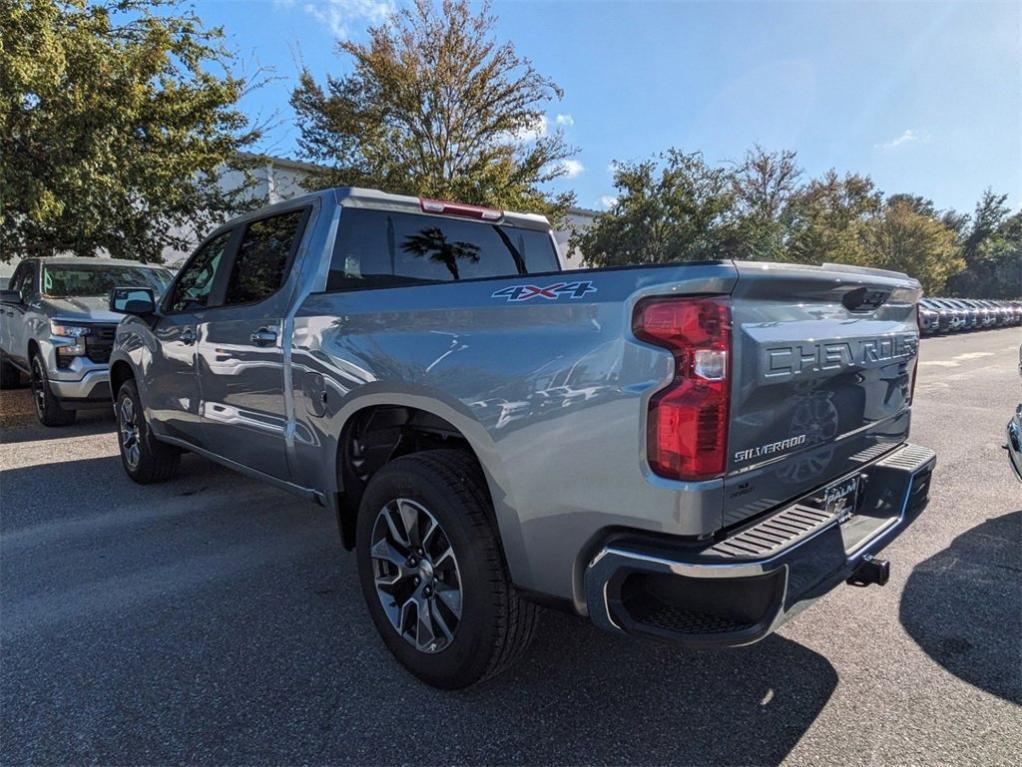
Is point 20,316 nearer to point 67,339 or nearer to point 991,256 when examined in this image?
point 67,339

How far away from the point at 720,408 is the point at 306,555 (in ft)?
9.55

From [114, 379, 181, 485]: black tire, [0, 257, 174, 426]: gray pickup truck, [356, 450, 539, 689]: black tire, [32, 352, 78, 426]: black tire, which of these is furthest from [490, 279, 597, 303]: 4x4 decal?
[32, 352, 78, 426]: black tire

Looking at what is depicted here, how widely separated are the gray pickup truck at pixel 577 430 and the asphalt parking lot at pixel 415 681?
30 centimetres

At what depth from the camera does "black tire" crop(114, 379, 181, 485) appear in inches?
202

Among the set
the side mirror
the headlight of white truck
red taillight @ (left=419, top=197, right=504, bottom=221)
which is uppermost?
red taillight @ (left=419, top=197, right=504, bottom=221)

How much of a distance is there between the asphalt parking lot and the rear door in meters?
0.72

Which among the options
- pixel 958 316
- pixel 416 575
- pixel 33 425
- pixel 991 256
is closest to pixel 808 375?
pixel 416 575

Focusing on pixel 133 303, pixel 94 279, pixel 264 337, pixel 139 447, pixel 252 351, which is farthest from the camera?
pixel 94 279

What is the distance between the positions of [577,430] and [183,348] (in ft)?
10.9

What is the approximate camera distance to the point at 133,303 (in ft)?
15.1

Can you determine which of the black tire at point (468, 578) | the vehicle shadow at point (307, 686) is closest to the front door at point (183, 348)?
the vehicle shadow at point (307, 686)

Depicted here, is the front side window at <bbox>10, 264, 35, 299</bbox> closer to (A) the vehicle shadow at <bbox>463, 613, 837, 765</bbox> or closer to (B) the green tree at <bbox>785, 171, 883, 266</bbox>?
(A) the vehicle shadow at <bbox>463, 613, 837, 765</bbox>

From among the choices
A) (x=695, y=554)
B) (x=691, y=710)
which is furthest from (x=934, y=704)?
(x=695, y=554)

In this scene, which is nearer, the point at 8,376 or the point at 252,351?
the point at 252,351
